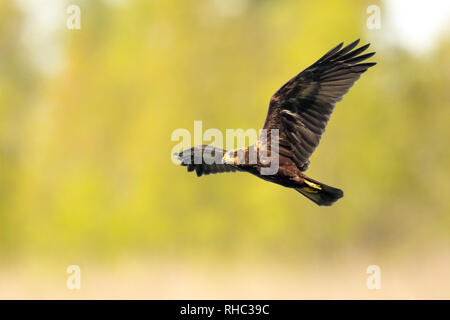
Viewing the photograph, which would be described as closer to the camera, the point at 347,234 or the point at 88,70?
the point at 347,234

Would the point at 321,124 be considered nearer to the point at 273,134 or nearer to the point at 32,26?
the point at 273,134

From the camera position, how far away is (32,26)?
72.4 feet

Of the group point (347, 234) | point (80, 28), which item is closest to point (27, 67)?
point (80, 28)

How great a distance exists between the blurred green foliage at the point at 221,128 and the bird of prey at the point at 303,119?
798 cm

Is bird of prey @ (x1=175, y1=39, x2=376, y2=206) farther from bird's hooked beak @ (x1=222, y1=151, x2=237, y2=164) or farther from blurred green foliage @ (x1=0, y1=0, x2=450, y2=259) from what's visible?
blurred green foliage @ (x1=0, y1=0, x2=450, y2=259)

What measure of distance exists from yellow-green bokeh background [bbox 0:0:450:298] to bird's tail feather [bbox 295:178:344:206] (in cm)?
830

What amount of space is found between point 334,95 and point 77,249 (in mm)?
14012

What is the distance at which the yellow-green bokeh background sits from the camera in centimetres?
1537

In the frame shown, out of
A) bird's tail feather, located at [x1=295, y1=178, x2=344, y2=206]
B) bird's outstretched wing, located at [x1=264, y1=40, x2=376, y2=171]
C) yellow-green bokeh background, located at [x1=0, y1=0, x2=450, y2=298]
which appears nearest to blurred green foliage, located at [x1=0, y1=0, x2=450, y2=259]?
yellow-green bokeh background, located at [x1=0, y1=0, x2=450, y2=298]

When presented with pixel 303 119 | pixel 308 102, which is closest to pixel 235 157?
pixel 303 119

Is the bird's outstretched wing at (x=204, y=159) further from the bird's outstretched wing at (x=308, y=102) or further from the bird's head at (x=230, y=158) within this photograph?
the bird's outstretched wing at (x=308, y=102)

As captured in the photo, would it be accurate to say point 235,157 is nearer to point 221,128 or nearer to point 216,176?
point 221,128

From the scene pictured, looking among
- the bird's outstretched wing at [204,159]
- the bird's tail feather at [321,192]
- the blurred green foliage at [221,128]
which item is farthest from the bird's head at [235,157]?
the blurred green foliage at [221,128]

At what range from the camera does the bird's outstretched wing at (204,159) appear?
23.4ft
